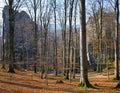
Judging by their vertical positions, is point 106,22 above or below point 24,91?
above

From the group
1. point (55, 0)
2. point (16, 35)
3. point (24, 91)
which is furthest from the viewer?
point (16, 35)

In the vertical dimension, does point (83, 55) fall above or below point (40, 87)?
above

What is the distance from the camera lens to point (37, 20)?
41.1 m

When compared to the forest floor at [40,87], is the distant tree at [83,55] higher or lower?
higher

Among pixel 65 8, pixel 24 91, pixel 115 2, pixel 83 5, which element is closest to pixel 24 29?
pixel 65 8

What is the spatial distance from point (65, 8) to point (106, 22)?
99.0 feet

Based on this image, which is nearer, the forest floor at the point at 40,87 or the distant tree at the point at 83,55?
the forest floor at the point at 40,87

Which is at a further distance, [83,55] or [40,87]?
[83,55]

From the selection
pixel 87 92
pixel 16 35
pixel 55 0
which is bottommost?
pixel 87 92

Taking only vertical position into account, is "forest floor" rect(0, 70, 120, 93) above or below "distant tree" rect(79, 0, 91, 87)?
below

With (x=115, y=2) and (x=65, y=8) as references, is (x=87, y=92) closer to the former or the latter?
(x=115, y=2)

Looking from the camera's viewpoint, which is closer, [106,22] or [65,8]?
[65,8]

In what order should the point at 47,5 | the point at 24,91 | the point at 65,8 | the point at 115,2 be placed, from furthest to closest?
the point at 47,5 → the point at 65,8 → the point at 115,2 → the point at 24,91

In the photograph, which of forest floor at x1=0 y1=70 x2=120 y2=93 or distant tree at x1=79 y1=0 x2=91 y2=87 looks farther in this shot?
distant tree at x1=79 y1=0 x2=91 y2=87
